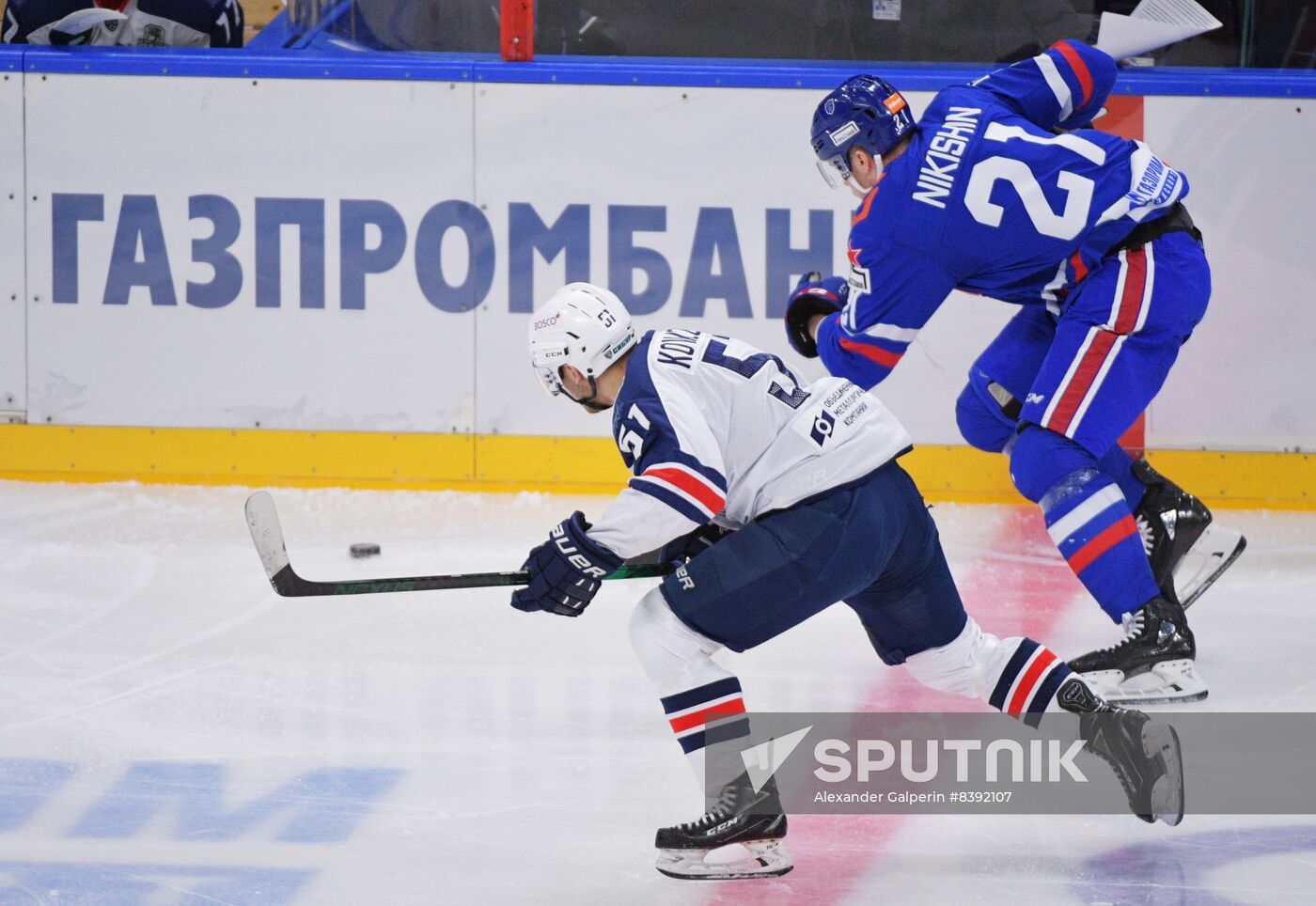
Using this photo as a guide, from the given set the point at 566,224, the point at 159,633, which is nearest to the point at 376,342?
the point at 566,224

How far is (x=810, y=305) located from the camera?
11.5 ft

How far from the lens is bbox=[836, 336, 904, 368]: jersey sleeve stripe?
10.7 feet

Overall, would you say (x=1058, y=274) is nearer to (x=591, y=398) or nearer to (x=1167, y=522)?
(x=1167, y=522)

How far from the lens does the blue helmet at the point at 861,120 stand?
3217mm

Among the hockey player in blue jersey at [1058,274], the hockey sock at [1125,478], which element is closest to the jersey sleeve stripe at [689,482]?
the hockey player in blue jersey at [1058,274]

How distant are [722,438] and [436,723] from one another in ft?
3.24

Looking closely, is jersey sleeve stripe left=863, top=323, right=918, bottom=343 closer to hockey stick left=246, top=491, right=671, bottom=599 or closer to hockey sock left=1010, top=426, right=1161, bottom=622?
hockey sock left=1010, top=426, right=1161, bottom=622

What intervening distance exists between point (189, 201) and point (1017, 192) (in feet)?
9.23

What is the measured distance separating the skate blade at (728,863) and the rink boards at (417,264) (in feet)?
8.76

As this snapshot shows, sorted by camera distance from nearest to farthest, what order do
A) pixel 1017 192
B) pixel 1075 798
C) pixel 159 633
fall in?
pixel 1075 798
pixel 1017 192
pixel 159 633

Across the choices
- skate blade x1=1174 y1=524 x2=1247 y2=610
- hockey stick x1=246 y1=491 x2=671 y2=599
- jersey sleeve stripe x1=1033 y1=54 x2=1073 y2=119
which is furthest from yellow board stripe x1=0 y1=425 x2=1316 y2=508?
hockey stick x1=246 y1=491 x2=671 y2=599

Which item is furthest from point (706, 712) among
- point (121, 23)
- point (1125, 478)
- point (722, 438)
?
point (121, 23)

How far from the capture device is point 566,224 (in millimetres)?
4922

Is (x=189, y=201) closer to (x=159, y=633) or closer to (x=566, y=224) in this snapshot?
(x=566, y=224)
